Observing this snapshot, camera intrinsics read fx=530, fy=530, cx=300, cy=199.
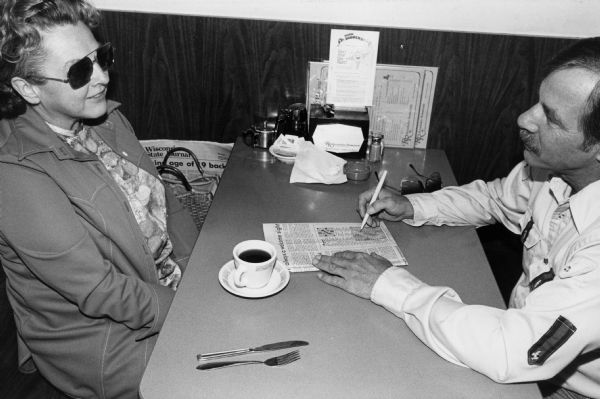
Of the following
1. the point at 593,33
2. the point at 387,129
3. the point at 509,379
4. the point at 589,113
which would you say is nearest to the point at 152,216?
the point at 387,129

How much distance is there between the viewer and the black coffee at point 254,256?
4.32 ft

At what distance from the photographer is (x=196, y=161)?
89.6 inches

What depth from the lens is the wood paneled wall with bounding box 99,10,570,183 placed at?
209cm

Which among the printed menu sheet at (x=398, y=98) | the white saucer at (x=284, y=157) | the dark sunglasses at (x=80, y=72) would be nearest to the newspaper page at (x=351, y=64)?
the printed menu sheet at (x=398, y=98)

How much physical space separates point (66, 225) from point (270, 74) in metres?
1.13

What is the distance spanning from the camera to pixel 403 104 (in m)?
2.13

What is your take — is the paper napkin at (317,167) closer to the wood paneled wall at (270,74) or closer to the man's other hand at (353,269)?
the wood paneled wall at (270,74)

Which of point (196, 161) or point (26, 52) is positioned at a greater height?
point (26, 52)

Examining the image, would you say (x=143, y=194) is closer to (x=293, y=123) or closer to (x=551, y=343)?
(x=293, y=123)

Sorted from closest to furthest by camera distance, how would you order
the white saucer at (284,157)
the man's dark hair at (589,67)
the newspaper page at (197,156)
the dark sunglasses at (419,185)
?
1. the man's dark hair at (589,67)
2. the dark sunglasses at (419,185)
3. the white saucer at (284,157)
4. the newspaper page at (197,156)

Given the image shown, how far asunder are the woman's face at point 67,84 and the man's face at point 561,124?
1.19m

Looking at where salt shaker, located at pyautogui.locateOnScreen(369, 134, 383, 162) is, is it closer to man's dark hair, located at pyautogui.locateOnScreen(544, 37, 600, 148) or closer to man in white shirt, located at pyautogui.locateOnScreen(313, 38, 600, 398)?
man in white shirt, located at pyautogui.locateOnScreen(313, 38, 600, 398)

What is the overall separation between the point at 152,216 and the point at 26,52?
621 mm

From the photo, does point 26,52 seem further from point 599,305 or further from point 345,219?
point 599,305
